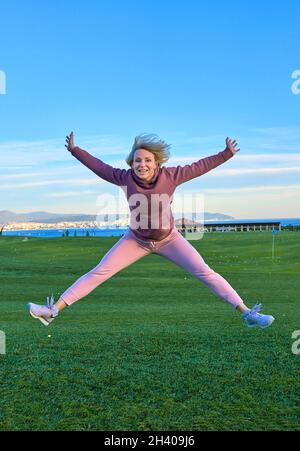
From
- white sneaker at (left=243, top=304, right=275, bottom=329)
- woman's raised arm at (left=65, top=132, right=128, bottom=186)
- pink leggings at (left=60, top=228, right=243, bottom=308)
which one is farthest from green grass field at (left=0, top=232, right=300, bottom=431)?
woman's raised arm at (left=65, top=132, right=128, bottom=186)

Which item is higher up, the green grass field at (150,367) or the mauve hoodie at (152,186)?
the mauve hoodie at (152,186)

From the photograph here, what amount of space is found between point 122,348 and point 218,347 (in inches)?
47.3

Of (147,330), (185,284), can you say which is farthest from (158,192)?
(185,284)

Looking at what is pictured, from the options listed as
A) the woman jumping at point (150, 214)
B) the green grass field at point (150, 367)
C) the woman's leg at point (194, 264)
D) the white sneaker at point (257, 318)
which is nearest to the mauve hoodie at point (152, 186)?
the woman jumping at point (150, 214)

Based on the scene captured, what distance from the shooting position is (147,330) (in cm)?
903

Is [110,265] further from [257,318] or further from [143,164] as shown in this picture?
[257,318]

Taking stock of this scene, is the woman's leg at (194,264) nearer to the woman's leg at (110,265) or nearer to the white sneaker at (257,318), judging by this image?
the white sneaker at (257,318)

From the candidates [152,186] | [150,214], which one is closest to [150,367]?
[150,214]

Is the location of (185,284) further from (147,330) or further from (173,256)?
(173,256)

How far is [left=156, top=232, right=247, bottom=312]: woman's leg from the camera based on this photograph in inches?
221

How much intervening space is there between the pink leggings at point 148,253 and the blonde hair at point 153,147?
696mm

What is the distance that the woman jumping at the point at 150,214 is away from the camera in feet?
18.0

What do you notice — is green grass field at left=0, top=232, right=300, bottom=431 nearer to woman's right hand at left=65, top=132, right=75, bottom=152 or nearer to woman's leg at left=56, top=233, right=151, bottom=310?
woman's leg at left=56, top=233, right=151, bottom=310

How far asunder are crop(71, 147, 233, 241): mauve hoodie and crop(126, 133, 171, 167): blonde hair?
9cm
